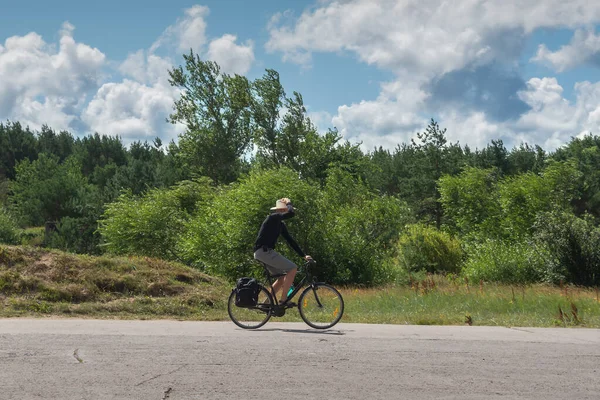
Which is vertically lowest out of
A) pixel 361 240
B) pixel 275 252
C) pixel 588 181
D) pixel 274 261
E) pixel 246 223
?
pixel 274 261

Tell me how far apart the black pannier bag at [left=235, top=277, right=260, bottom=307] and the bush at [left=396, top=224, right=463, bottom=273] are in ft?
125

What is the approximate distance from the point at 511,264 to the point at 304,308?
93.0ft

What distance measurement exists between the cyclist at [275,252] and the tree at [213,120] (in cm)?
5038

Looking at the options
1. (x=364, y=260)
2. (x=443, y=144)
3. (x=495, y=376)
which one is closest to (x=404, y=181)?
(x=443, y=144)

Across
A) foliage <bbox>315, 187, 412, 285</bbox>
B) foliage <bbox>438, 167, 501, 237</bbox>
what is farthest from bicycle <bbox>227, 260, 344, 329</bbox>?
foliage <bbox>438, 167, 501, 237</bbox>

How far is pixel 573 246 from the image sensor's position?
30281mm

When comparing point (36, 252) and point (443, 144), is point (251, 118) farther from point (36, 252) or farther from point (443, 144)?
point (36, 252)

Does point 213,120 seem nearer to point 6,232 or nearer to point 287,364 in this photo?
point 6,232

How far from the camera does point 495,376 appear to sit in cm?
680

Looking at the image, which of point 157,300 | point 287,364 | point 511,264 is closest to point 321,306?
point 287,364

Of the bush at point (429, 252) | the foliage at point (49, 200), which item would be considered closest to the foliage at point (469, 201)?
the bush at point (429, 252)

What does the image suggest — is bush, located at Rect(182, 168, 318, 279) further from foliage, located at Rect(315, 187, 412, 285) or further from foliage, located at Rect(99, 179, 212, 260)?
foliage, located at Rect(99, 179, 212, 260)

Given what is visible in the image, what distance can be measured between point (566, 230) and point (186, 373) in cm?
2774

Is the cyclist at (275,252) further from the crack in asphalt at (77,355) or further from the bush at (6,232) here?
the bush at (6,232)
